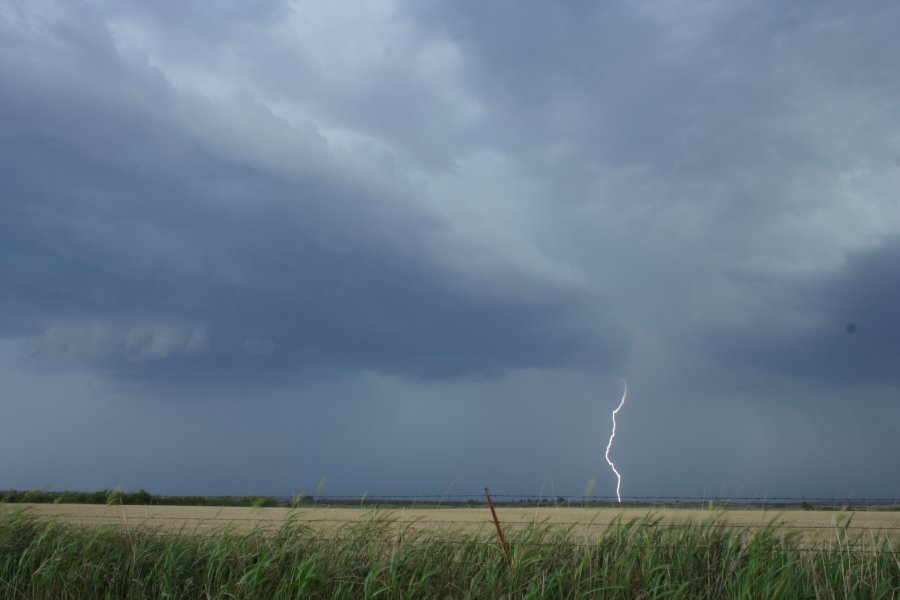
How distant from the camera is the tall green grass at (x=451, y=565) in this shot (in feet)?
38.5

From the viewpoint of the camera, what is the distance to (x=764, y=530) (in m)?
12.8

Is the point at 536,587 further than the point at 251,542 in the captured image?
No

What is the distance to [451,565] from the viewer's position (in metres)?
12.6

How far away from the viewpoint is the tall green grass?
1174 cm

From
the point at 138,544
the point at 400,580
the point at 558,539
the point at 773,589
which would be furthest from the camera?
the point at 138,544

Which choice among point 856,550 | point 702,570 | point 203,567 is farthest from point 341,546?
point 856,550

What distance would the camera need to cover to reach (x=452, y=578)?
12.4m

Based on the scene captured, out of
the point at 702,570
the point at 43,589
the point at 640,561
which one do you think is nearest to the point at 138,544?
the point at 43,589

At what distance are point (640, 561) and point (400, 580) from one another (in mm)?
3668

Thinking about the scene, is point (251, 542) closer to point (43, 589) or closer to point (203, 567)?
point (203, 567)

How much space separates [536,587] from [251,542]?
500 cm

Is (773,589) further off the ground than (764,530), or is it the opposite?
(764,530)

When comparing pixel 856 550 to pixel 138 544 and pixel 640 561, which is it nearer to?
pixel 640 561

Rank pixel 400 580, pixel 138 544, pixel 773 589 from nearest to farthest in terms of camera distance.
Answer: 1. pixel 773 589
2. pixel 400 580
3. pixel 138 544
